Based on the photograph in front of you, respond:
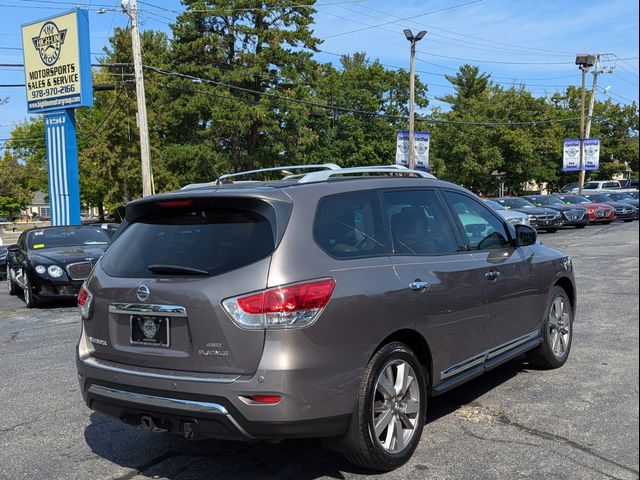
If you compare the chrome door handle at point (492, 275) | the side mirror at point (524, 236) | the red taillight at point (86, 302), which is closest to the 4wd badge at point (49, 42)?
the red taillight at point (86, 302)

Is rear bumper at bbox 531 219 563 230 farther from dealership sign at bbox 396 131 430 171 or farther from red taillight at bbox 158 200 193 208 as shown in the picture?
red taillight at bbox 158 200 193 208

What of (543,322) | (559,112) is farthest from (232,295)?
(559,112)

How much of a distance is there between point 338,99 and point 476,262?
52.7 meters

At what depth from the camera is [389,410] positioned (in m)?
3.80

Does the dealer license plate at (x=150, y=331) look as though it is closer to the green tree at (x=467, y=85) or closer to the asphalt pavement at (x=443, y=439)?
the asphalt pavement at (x=443, y=439)

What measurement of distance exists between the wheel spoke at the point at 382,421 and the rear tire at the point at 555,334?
93.8 inches

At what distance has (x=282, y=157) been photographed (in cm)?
4241

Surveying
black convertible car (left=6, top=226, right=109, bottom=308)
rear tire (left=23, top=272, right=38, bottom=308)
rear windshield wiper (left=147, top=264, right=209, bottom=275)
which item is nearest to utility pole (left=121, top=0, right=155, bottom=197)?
black convertible car (left=6, top=226, right=109, bottom=308)

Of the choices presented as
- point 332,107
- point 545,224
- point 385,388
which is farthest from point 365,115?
point 385,388

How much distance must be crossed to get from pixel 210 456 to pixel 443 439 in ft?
5.23

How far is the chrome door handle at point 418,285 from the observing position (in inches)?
156

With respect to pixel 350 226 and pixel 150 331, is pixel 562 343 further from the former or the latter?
pixel 150 331

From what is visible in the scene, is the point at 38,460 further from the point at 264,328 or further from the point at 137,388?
the point at 264,328

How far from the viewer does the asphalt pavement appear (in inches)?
152
